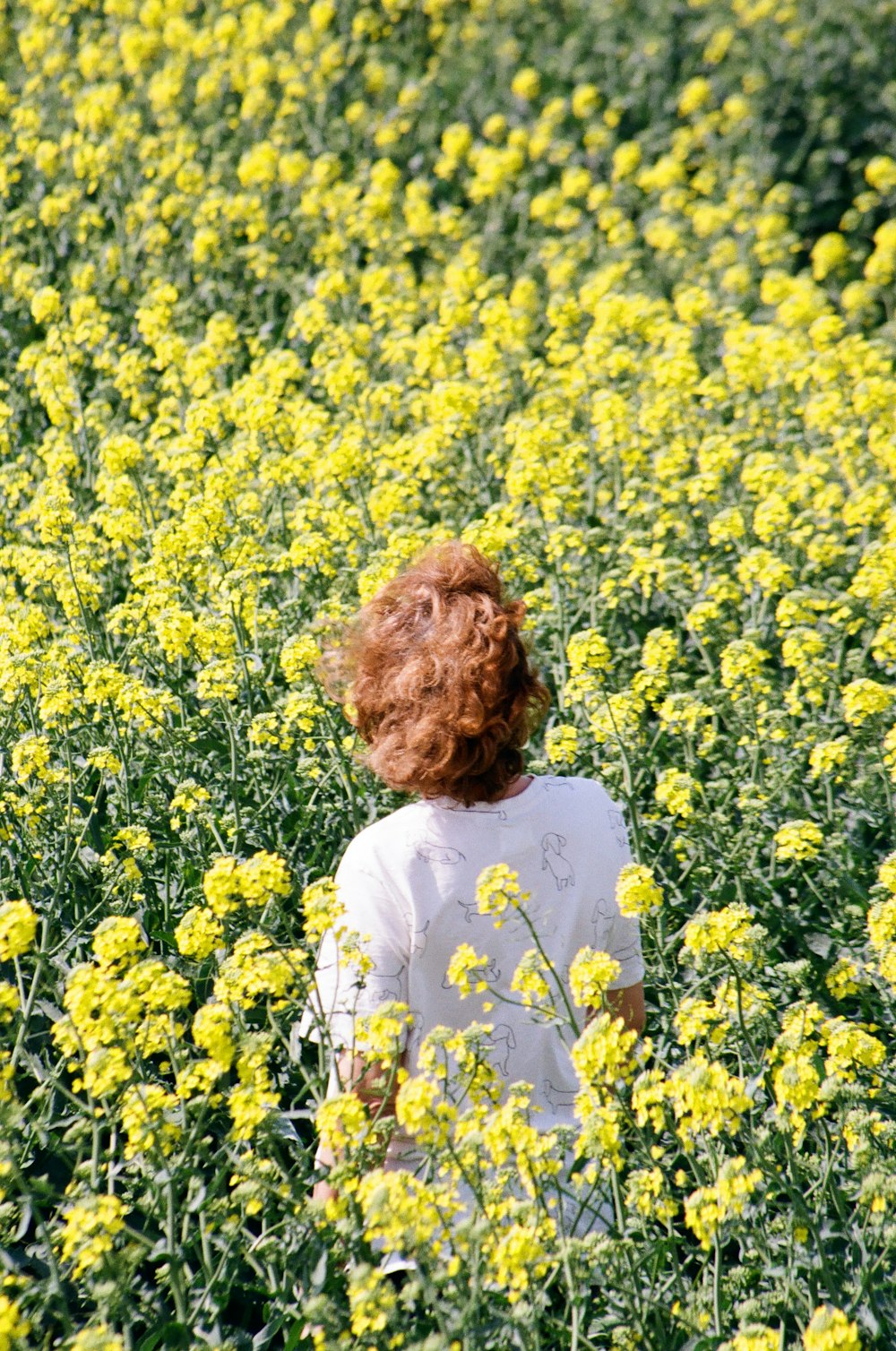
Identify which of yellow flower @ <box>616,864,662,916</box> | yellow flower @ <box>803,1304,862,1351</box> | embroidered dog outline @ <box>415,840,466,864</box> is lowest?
yellow flower @ <box>803,1304,862,1351</box>

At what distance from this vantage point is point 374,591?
4.30 metres

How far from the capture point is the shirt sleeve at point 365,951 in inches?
103

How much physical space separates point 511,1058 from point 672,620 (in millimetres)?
2823

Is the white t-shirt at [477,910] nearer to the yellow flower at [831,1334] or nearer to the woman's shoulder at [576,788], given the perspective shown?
the woman's shoulder at [576,788]

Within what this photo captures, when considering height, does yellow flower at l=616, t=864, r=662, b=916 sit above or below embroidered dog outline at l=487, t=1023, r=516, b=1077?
above

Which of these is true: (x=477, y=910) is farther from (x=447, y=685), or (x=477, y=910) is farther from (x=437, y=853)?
(x=447, y=685)

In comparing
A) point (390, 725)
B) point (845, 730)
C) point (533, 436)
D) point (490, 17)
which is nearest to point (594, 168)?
point (490, 17)

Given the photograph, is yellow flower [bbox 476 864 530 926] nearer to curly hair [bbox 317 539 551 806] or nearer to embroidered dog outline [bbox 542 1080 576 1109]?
curly hair [bbox 317 539 551 806]

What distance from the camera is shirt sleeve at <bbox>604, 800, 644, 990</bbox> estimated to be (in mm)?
2746

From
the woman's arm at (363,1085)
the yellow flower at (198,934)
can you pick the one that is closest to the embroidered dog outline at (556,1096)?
the woman's arm at (363,1085)

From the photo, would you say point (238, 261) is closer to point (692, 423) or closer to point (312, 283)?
point (312, 283)

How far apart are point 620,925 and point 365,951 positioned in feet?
1.72

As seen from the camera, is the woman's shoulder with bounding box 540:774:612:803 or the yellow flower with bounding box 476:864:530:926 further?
the woman's shoulder with bounding box 540:774:612:803

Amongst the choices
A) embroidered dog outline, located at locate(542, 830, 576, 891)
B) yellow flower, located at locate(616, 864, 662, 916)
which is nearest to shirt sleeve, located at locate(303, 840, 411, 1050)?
embroidered dog outline, located at locate(542, 830, 576, 891)
